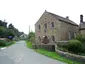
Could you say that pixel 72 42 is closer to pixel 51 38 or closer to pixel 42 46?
pixel 42 46

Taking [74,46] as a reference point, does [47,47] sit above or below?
below

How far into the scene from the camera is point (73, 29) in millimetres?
58938

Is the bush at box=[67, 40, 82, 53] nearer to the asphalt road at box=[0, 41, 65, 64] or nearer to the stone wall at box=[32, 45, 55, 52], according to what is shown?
the stone wall at box=[32, 45, 55, 52]

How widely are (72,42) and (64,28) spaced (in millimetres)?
15481

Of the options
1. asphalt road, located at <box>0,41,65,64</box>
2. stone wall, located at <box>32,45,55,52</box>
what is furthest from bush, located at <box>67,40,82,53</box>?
asphalt road, located at <box>0,41,65,64</box>

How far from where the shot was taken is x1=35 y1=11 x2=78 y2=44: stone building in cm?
5028

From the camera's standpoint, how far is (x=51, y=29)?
52.1 meters

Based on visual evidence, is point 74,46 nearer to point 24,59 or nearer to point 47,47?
point 47,47

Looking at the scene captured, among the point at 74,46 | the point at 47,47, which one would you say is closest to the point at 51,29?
the point at 47,47

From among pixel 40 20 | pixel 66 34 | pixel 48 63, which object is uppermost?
pixel 40 20

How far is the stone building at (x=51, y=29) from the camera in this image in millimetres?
50281

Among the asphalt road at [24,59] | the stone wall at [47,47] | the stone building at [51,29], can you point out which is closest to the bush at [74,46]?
the stone wall at [47,47]

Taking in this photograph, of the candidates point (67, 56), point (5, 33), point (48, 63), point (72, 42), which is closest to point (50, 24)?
point (72, 42)

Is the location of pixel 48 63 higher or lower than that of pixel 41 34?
lower
